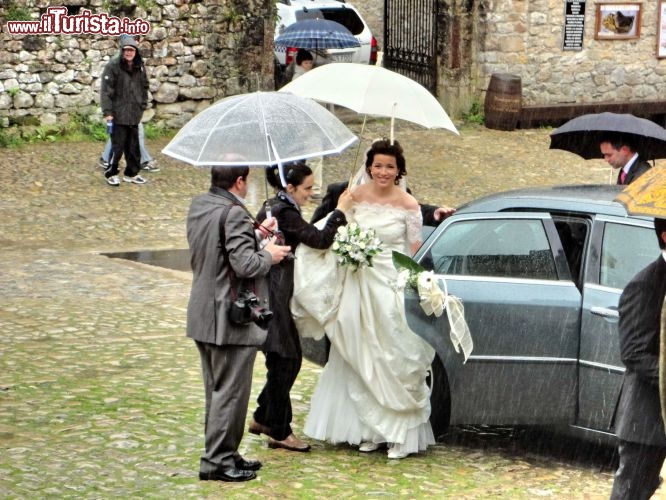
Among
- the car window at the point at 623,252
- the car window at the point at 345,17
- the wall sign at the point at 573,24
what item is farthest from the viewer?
the car window at the point at 345,17

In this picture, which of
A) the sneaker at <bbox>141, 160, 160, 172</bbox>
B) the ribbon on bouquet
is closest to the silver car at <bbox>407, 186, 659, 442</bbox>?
the ribbon on bouquet

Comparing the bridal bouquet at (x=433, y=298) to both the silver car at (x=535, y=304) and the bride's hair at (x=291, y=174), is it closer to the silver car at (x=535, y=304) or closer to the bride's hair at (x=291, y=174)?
the silver car at (x=535, y=304)

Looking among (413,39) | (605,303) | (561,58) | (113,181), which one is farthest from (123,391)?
(413,39)

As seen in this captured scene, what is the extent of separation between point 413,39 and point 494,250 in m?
16.7

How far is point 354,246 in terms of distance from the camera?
701 centimetres

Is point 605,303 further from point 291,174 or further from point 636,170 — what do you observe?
point 636,170

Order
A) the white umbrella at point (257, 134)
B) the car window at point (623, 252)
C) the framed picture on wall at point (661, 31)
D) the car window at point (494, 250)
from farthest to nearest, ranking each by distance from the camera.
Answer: the framed picture on wall at point (661, 31) < the car window at point (494, 250) < the car window at point (623, 252) < the white umbrella at point (257, 134)

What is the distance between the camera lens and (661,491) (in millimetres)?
5039

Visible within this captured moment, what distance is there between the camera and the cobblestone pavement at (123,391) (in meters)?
6.69

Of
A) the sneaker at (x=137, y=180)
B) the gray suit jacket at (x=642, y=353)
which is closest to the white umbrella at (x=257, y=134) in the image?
the gray suit jacket at (x=642, y=353)

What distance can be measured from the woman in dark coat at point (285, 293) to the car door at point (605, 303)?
4.67 feet

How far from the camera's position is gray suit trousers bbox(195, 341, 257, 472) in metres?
6.54

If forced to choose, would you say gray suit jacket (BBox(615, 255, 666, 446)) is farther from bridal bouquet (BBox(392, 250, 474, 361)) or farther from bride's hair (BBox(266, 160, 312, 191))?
bride's hair (BBox(266, 160, 312, 191))

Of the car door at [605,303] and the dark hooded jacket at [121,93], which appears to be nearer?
the car door at [605,303]
